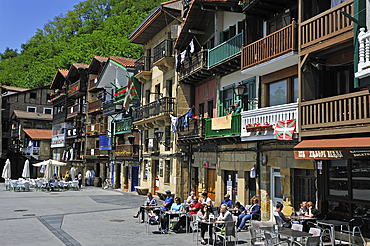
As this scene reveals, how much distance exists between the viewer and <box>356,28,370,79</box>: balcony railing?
1020 centimetres

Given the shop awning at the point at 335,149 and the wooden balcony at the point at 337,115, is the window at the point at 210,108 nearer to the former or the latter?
the wooden balcony at the point at 337,115

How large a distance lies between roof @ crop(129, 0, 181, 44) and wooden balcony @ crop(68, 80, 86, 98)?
55.9 ft

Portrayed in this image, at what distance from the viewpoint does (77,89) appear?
4859 cm

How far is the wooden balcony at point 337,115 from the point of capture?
10.9 m

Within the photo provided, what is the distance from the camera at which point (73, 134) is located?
50.0m

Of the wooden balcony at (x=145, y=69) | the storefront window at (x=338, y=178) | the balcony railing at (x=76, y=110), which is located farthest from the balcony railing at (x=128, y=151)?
the storefront window at (x=338, y=178)

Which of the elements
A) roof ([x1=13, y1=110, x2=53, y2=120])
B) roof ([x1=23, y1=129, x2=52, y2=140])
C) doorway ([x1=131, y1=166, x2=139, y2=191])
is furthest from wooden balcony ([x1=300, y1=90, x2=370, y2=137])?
roof ([x1=13, y1=110, x2=53, y2=120])

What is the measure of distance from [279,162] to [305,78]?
13.4 feet

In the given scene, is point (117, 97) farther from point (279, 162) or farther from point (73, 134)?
point (279, 162)

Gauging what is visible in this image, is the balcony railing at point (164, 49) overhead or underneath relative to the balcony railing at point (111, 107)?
overhead

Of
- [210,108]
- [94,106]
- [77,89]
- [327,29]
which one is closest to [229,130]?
[210,108]

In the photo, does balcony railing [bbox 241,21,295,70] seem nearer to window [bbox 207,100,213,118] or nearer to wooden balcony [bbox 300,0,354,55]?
wooden balcony [bbox 300,0,354,55]

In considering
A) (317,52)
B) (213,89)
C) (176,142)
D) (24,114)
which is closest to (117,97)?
(176,142)

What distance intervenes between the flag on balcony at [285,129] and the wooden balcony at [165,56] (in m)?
14.1
